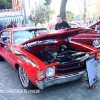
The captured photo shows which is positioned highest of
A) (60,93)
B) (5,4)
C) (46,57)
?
(5,4)

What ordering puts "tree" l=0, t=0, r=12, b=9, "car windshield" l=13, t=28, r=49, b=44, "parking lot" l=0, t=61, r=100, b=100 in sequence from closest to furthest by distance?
"parking lot" l=0, t=61, r=100, b=100 < "car windshield" l=13, t=28, r=49, b=44 < "tree" l=0, t=0, r=12, b=9

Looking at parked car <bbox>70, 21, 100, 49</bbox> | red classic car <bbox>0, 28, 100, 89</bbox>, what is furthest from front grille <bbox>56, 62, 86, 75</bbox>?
parked car <bbox>70, 21, 100, 49</bbox>

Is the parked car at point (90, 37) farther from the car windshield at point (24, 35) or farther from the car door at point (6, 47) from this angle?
the car door at point (6, 47)

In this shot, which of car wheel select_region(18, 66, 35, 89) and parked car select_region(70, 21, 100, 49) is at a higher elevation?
parked car select_region(70, 21, 100, 49)

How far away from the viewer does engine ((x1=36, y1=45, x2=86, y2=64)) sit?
3.39 meters

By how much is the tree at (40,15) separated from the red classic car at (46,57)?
54.8 ft

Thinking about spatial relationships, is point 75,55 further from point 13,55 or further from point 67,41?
point 13,55

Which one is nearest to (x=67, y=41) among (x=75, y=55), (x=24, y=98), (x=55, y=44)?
(x=55, y=44)

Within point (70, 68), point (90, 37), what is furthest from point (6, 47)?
point (90, 37)

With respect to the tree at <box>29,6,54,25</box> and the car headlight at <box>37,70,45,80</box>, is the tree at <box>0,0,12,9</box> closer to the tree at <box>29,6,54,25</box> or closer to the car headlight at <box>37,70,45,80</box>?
the tree at <box>29,6,54,25</box>

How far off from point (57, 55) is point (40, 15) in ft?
60.8

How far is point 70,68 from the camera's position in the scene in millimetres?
3363

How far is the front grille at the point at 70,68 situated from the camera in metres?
3.24

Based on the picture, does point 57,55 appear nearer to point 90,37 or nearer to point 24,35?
point 24,35
